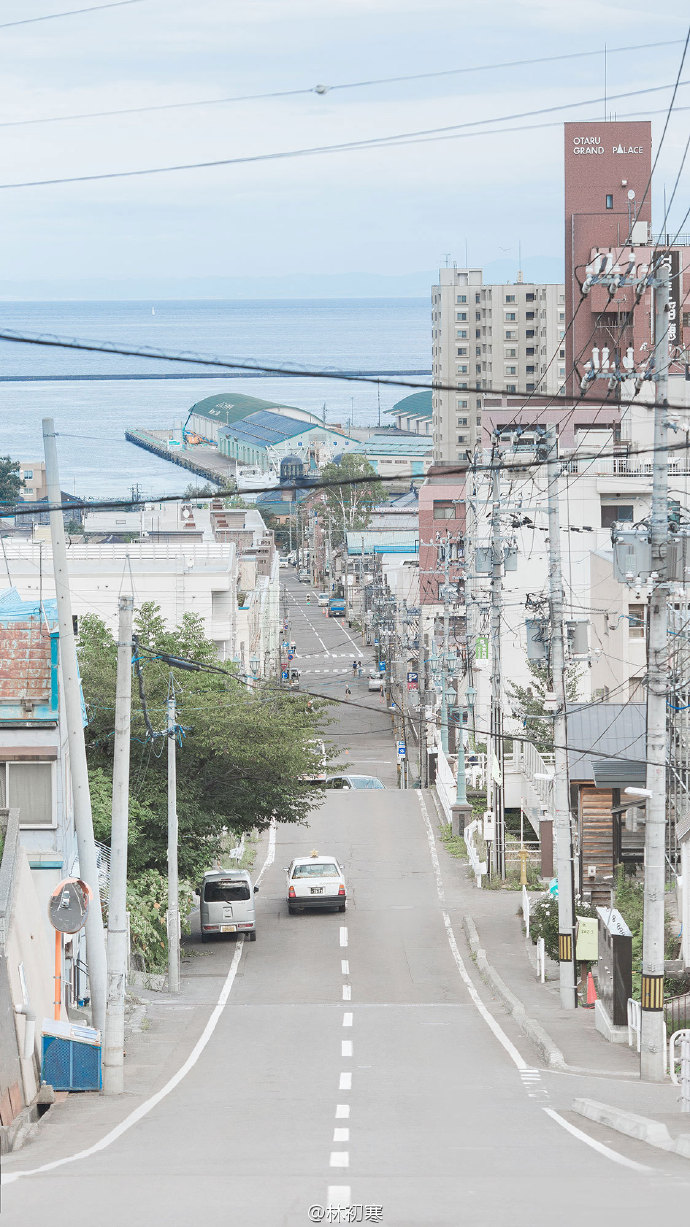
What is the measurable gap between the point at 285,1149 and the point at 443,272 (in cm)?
16104

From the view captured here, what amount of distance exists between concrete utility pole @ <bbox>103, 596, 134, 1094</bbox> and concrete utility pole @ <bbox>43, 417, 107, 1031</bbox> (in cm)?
97

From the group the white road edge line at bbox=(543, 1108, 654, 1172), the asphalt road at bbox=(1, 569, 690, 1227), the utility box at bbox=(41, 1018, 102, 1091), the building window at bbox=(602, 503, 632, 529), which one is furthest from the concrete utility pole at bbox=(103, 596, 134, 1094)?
the building window at bbox=(602, 503, 632, 529)

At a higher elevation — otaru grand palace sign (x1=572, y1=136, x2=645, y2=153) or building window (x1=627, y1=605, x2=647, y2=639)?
otaru grand palace sign (x1=572, y1=136, x2=645, y2=153)

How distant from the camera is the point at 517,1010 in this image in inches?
1009

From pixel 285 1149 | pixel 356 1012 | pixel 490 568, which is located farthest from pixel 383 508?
pixel 285 1149

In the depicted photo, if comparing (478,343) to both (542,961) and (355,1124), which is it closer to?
(542,961)

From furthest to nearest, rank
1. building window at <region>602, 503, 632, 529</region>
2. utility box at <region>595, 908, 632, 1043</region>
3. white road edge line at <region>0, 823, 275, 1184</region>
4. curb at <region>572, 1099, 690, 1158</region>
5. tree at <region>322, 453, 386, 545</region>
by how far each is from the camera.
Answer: tree at <region>322, 453, 386, 545</region>
building window at <region>602, 503, 632, 529</region>
utility box at <region>595, 908, 632, 1043</region>
curb at <region>572, 1099, 690, 1158</region>
white road edge line at <region>0, 823, 275, 1184</region>

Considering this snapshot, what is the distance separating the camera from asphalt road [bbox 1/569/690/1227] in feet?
34.1

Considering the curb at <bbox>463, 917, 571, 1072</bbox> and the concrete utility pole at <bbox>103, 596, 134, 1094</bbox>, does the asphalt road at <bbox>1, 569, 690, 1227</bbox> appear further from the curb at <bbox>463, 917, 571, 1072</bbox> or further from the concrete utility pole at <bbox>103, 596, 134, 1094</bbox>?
the concrete utility pole at <bbox>103, 596, 134, 1094</bbox>

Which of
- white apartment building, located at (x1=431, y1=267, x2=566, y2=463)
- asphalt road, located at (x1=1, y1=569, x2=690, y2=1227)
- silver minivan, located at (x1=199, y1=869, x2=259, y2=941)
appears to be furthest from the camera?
white apartment building, located at (x1=431, y1=267, x2=566, y2=463)

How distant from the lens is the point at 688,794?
103 feet

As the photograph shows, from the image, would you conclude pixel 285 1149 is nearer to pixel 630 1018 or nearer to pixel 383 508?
pixel 630 1018

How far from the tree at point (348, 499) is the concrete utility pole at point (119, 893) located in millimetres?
150147

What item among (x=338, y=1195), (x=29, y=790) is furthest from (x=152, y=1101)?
(x=29, y=790)
